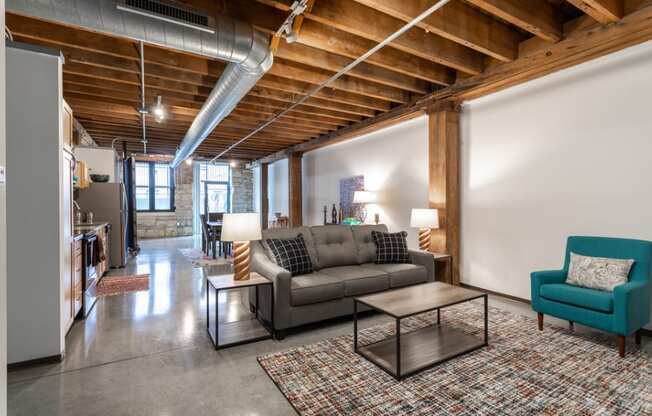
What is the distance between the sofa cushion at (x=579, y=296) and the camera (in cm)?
254

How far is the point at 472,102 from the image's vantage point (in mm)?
4445

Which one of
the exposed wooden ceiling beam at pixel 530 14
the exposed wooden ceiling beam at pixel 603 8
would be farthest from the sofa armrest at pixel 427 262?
the exposed wooden ceiling beam at pixel 603 8

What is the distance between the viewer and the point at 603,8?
2.62m

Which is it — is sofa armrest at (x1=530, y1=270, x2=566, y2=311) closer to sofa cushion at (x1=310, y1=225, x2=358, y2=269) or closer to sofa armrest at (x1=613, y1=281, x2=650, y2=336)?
sofa armrest at (x1=613, y1=281, x2=650, y2=336)

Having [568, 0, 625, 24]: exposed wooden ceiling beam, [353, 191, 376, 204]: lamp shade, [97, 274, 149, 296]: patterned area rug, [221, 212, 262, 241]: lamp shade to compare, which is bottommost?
[97, 274, 149, 296]: patterned area rug

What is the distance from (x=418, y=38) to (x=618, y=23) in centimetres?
165

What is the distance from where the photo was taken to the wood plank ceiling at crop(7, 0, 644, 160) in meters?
2.79

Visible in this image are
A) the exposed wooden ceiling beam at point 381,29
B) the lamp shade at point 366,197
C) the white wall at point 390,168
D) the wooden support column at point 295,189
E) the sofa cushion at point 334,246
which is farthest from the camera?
the wooden support column at point 295,189

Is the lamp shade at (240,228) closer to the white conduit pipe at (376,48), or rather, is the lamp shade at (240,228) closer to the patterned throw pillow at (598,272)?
the white conduit pipe at (376,48)

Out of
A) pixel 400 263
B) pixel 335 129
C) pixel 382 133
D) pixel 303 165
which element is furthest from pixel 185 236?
pixel 400 263

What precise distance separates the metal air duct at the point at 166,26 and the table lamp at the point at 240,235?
1.38 metres

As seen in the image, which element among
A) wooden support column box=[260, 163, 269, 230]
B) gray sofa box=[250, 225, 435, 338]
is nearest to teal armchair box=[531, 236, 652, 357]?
gray sofa box=[250, 225, 435, 338]

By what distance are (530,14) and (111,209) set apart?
677 centimetres

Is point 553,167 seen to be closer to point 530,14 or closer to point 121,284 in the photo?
point 530,14
